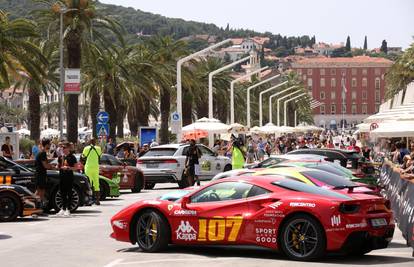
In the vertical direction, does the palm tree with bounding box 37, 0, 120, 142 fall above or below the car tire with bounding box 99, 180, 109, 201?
above

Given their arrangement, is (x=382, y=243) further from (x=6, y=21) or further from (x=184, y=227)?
(x=6, y=21)

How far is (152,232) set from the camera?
1407cm

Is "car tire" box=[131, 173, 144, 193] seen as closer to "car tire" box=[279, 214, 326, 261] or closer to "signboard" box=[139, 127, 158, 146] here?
"signboard" box=[139, 127, 158, 146]

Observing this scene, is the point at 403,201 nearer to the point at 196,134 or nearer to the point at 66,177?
the point at 66,177

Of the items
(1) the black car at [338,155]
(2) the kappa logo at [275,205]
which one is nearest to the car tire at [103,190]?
(1) the black car at [338,155]

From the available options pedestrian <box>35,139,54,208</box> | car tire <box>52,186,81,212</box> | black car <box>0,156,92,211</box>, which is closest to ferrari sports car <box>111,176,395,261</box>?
pedestrian <box>35,139,54,208</box>

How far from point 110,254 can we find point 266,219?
2483mm

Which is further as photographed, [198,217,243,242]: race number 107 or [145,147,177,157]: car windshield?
[145,147,177,157]: car windshield

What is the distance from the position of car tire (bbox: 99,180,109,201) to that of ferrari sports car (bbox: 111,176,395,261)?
39.8 feet

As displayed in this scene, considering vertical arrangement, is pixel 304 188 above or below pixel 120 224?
above

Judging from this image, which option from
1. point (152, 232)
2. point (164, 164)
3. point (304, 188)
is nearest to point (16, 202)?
point (152, 232)

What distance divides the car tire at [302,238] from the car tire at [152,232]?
6.12ft

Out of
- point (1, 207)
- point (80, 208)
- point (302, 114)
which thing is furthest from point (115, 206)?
point (302, 114)

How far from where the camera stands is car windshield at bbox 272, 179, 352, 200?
1303cm
